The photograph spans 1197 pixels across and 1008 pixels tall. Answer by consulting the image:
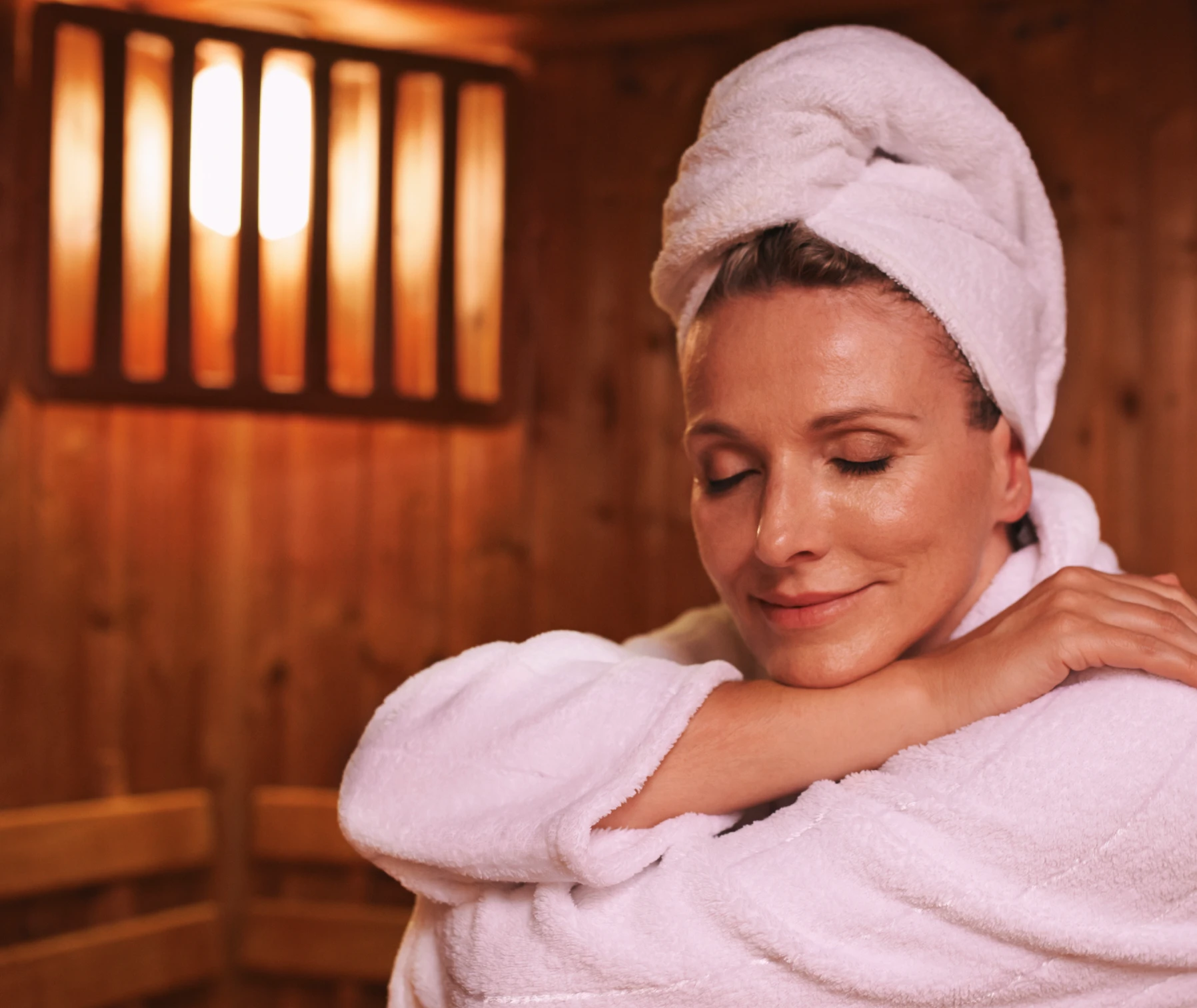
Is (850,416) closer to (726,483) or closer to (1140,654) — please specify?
(726,483)

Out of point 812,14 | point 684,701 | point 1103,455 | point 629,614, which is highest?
point 812,14

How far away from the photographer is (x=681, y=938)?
0.75 meters

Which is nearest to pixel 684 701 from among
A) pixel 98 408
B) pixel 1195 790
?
pixel 1195 790

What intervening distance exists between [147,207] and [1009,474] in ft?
6.20

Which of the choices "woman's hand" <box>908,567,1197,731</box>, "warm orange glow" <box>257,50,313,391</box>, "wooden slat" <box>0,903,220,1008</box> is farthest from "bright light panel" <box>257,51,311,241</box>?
"woman's hand" <box>908,567,1197,731</box>

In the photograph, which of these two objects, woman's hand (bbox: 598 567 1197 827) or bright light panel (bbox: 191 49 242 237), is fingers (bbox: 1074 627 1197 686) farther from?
Answer: bright light panel (bbox: 191 49 242 237)

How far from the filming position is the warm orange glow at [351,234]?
237 cm

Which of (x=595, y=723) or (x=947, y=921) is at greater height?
(x=595, y=723)

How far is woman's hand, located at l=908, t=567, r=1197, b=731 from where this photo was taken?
29.0 inches

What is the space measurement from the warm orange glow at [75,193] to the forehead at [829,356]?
5.75 feet

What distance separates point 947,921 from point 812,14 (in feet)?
6.71

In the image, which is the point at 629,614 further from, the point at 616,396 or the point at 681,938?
the point at 681,938

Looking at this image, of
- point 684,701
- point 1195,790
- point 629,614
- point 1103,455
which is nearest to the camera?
point 1195,790

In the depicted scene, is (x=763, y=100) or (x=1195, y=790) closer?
(x=1195, y=790)
